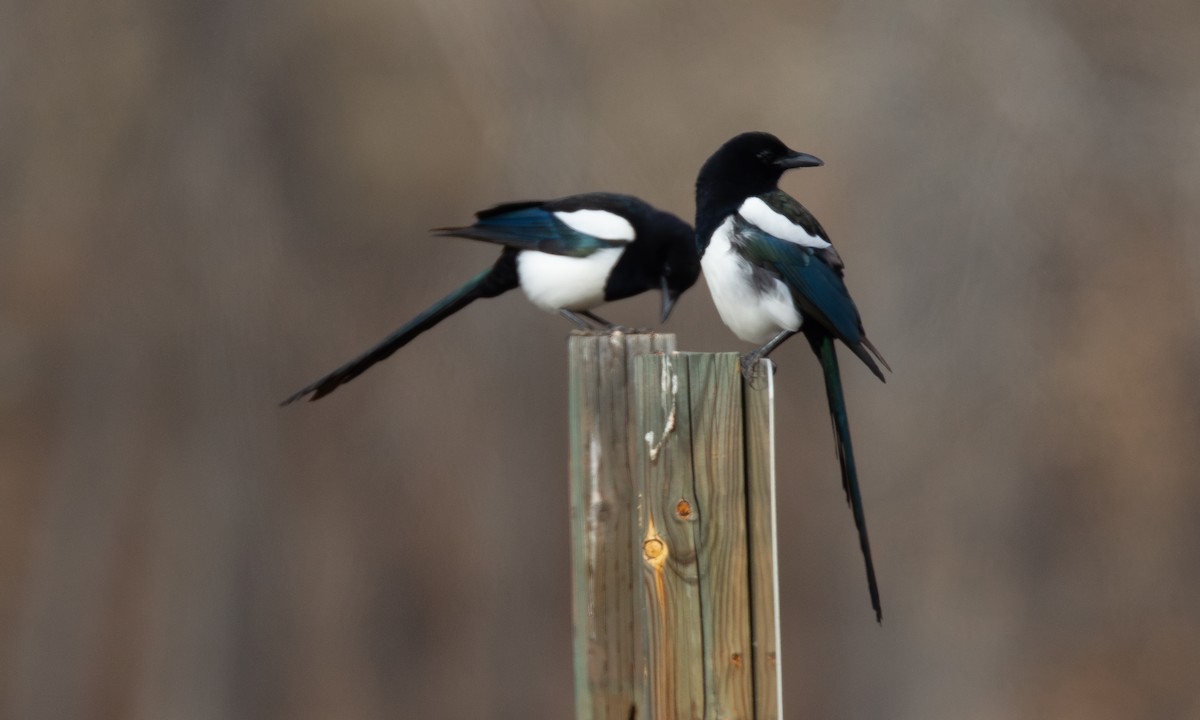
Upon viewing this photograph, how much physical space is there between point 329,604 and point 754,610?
4468mm

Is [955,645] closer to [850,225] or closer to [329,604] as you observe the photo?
[850,225]

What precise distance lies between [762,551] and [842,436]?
58 cm

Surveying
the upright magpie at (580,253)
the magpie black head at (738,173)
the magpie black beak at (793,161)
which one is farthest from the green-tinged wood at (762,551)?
the upright magpie at (580,253)

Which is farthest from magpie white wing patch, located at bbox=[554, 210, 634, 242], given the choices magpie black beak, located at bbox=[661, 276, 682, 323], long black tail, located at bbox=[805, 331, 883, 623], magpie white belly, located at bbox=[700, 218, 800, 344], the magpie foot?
the magpie foot

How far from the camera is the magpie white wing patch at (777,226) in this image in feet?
10.9

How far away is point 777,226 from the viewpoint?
3359 millimetres

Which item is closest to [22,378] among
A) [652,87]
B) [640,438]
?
[652,87]

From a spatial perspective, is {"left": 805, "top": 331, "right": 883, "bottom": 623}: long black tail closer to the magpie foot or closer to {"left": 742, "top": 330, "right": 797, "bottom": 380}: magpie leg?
{"left": 742, "top": 330, "right": 797, "bottom": 380}: magpie leg

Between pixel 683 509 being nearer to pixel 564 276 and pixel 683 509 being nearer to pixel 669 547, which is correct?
pixel 669 547

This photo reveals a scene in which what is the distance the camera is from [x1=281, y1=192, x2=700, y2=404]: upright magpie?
4305 mm

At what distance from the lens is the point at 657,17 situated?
21.7ft

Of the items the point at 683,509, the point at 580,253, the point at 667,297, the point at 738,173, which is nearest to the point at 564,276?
the point at 580,253

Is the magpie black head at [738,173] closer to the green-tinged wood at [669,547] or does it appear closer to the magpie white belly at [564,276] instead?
the magpie white belly at [564,276]

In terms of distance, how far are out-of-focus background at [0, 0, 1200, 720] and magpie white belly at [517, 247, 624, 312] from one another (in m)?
1.98
